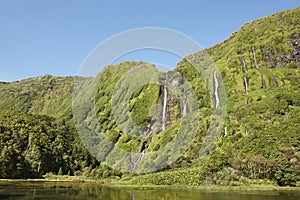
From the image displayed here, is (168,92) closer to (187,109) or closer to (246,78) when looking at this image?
(187,109)

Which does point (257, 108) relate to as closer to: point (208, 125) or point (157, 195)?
point (208, 125)

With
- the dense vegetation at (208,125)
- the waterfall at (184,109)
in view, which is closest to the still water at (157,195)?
the dense vegetation at (208,125)

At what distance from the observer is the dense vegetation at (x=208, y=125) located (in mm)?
64750

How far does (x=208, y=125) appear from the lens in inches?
4215

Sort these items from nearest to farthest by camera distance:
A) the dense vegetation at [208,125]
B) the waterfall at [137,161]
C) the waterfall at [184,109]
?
the dense vegetation at [208,125]
the waterfall at [137,161]
the waterfall at [184,109]

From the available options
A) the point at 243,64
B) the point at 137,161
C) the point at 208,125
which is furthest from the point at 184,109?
the point at 137,161

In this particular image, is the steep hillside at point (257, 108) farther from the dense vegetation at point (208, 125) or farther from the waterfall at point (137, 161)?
the waterfall at point (137, 161)

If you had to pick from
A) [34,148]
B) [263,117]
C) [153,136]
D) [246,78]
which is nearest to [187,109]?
[153,136]

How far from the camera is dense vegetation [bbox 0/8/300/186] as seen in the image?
64750mm

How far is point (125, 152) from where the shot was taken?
444 feet

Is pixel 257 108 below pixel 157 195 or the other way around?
the other way around

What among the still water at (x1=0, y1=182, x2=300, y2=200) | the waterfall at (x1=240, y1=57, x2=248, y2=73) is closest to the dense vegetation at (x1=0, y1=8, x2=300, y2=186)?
the waterfall at (x1=240, y1=57, x2=248, y2=73)

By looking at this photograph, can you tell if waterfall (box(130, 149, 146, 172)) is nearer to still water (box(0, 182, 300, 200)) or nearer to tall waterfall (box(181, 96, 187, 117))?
tall waterfall (box(181, 96, 187, 117))

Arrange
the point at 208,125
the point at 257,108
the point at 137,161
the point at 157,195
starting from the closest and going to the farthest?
the point at 157,195 → the point at 257,108 → the point at 208,125 → the point at 137,161
